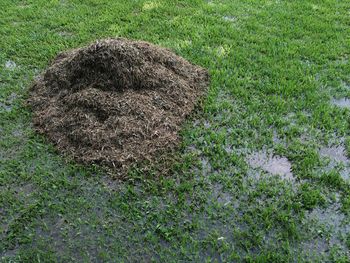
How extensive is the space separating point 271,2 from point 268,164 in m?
4.37

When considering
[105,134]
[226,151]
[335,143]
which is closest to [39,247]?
[105,134]

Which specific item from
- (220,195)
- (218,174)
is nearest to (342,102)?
(218,174)

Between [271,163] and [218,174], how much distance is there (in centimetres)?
59

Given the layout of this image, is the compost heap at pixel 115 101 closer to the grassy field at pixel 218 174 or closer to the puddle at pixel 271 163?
the grassy field at pixel 218 174

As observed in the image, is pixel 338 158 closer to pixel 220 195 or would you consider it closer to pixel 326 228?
pixel 326 228

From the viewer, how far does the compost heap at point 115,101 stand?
436 centimetres

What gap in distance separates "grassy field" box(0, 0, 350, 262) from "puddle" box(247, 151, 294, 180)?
0.02 meters

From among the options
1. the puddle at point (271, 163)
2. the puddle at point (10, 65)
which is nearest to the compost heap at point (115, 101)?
the puddle at point (10, 65)

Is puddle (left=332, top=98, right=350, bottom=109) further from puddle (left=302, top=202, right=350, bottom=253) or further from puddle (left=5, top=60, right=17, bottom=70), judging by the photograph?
puddle (left=5, top=60, right=17, bottom=70)

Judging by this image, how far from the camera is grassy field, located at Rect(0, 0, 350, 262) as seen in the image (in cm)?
348

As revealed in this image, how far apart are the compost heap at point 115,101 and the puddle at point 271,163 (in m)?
0.87

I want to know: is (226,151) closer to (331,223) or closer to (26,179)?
(331,223)

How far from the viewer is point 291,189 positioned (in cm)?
394

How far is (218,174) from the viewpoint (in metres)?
4.11
